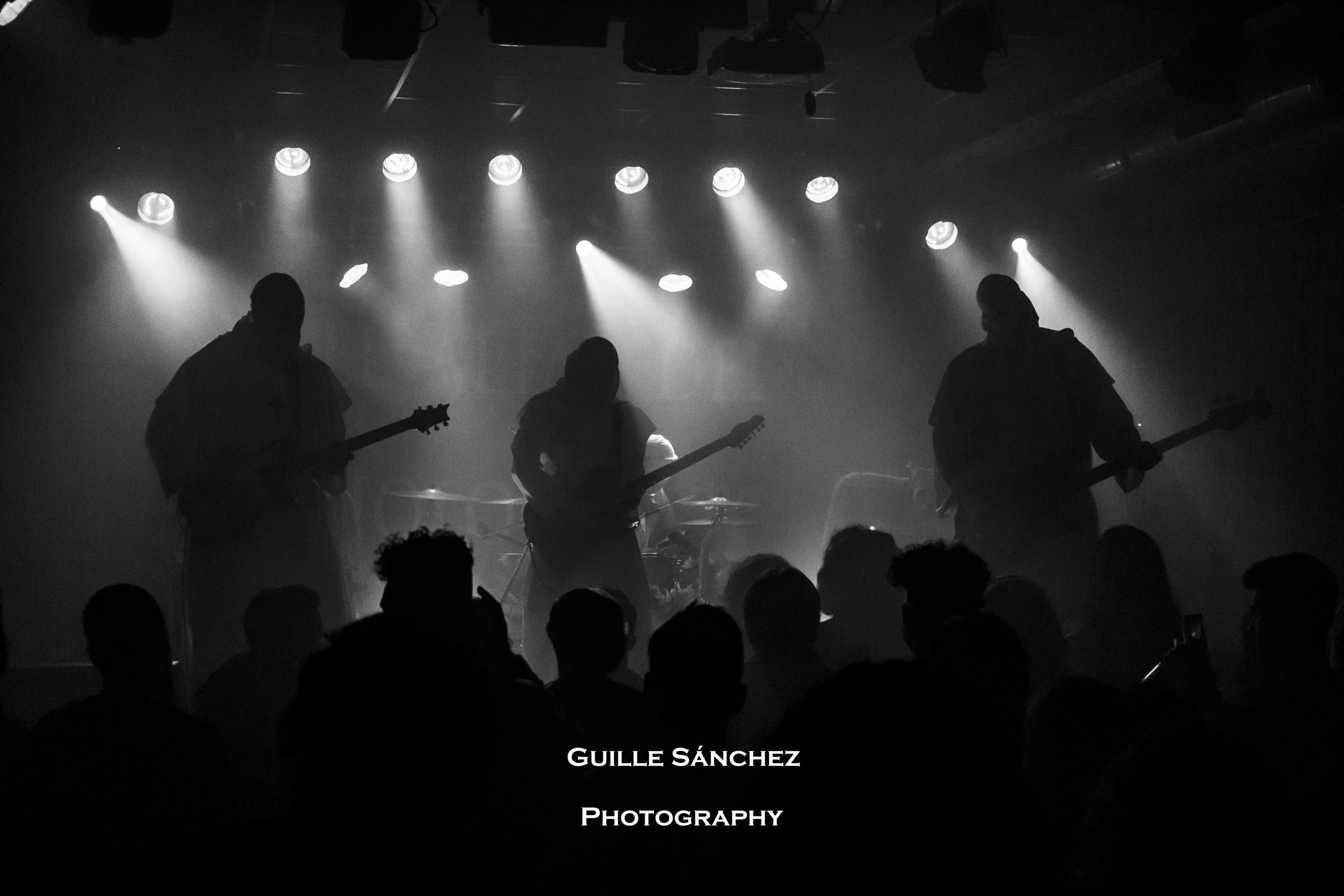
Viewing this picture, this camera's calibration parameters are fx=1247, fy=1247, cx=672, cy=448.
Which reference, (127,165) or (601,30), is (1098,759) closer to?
(601,30)

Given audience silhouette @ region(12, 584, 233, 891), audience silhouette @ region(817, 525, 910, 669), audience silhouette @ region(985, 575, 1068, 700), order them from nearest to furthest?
audience silhouette @ region(12, 584, 233, 891) → audience silhouette @ region(985, 575, 1068, 700) → audience silhouette @ region(817, 525, 910, 669)

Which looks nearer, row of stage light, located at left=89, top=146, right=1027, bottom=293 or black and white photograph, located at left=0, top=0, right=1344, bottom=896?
black and white photograph, located at left=0, top=0, right=1344, bottom=896


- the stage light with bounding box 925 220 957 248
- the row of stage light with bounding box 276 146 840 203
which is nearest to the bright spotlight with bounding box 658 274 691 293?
the row of stage light with bounding box 276 146 840 203

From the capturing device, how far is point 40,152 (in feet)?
28.8

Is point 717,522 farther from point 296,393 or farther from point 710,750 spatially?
point 710,750

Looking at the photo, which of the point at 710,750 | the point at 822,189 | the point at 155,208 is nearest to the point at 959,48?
the point at 822,189

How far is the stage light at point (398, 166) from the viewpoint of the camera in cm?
1089

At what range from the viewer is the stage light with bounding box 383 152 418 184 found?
1089 centimetres

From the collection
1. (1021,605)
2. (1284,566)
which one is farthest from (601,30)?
(1284,566)

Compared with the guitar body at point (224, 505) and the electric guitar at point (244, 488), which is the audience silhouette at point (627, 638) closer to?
the electric guitar at point (244, 488)

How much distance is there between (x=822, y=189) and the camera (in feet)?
37.9

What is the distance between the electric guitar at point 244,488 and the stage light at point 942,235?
7219 mm

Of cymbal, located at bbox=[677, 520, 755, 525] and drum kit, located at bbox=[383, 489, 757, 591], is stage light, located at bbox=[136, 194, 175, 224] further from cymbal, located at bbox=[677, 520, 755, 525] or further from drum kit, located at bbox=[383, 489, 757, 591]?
Answer: cymbal, located at bbox=[677, 520, 755, 525]

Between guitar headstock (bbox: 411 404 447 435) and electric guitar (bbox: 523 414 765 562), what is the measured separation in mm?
620
